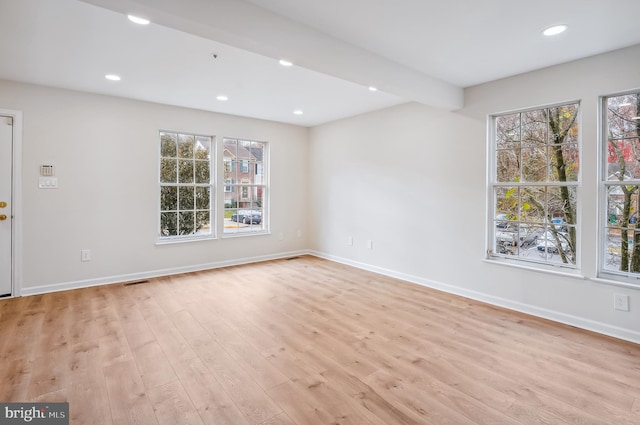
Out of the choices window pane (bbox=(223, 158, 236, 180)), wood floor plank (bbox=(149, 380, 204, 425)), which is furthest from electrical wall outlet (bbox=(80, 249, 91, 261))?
wood floor plank (bbox=(149, 380, 204, 425))

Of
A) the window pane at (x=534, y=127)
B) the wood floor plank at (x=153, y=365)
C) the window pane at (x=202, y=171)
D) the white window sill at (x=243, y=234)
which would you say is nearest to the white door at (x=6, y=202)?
the window pane at (x=202, y=171)

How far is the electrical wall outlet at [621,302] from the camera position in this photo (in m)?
2.88

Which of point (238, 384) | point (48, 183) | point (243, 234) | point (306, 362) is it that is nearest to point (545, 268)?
point (306, 362)

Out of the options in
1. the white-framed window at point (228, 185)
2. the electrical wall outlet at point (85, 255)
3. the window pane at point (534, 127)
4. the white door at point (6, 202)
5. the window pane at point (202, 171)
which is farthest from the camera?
the white-framed window at point (228, 185)

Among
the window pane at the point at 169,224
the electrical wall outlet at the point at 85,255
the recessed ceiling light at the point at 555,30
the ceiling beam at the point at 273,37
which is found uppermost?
the recessed ceiling light at the point at 555,30

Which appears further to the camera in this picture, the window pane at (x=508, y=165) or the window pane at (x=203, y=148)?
the window pane at (x=203, y=148)

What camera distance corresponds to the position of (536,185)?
3.50 metres

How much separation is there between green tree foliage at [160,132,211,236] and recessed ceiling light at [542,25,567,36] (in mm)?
4557

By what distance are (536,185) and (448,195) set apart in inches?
37.6

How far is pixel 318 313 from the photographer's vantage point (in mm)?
3441

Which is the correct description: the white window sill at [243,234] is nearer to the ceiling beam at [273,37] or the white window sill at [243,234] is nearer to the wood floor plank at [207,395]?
the wood floor plank at [207,395]

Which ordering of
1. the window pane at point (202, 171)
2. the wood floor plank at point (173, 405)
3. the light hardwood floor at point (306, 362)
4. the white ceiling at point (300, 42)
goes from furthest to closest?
the window pane at point (202, 171), the white ceiling at point (300, 42), the light hardwood floor at point (306, 362), the wood floor plank at point (173, 405)

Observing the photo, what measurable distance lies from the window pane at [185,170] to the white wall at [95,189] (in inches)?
15.5

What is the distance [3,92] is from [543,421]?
5800mm
